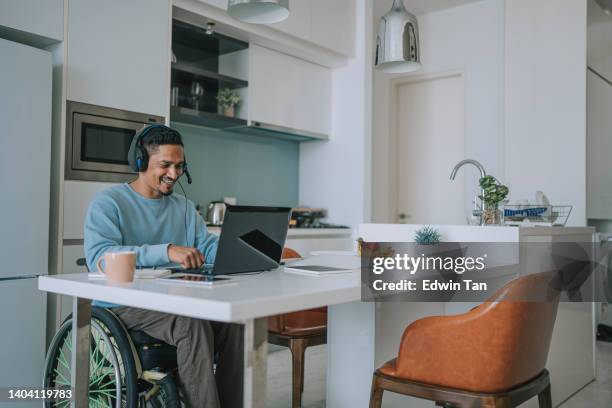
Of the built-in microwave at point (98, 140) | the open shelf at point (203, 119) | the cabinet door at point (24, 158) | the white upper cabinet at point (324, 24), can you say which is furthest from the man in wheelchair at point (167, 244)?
the white upper cabinet at point (324, 24)

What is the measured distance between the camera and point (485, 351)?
1540 millimetres

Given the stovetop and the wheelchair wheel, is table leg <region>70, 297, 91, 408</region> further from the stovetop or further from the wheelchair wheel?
the stovetop

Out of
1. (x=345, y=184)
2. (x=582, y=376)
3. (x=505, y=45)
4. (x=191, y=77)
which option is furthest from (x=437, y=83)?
A: (x=582, y=376)

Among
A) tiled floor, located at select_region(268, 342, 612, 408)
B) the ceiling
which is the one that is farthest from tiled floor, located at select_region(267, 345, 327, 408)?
the ceiling

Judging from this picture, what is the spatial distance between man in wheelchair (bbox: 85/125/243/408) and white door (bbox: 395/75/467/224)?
3.46 metres

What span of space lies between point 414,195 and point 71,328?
4.11 metres

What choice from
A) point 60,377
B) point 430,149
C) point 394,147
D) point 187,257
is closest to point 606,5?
point 430,149

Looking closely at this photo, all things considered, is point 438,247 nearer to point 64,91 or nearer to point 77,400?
point 77,400

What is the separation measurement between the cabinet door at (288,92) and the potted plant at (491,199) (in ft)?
6.61

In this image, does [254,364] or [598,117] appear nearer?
[254,364]

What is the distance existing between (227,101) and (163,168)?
208 cm

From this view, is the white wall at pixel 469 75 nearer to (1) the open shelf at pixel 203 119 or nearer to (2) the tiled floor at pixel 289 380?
(1) the open shelf at pixel 203 119

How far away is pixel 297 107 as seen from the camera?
4516 mm

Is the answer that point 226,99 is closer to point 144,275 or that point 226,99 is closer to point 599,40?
point 144,275
